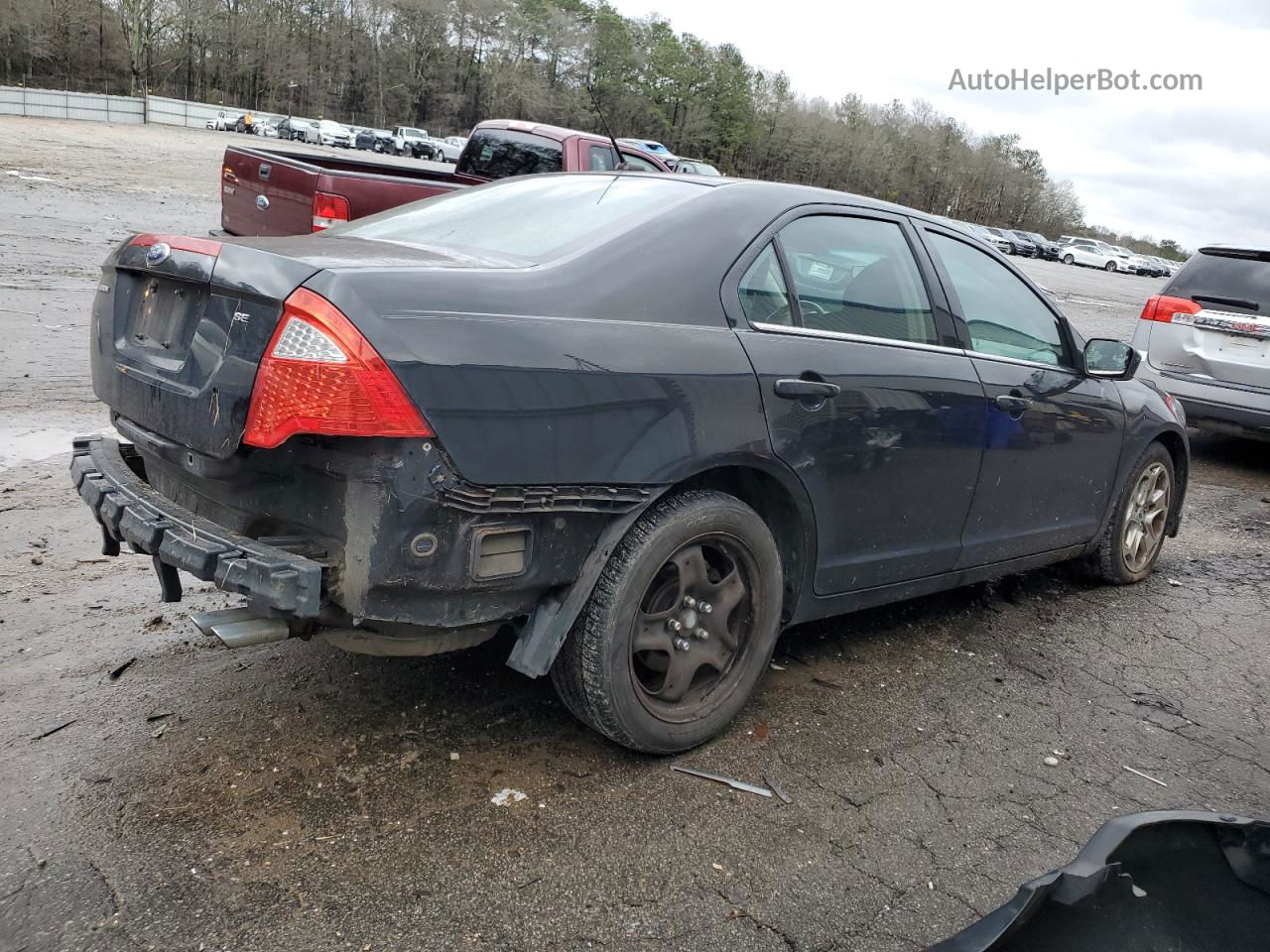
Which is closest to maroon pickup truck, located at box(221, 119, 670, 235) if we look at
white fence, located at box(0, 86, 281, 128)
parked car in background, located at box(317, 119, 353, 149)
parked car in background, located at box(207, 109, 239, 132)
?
white fence, located at box(0, 86, 281, 128)

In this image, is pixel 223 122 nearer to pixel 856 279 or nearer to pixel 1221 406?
pixel 1221 406

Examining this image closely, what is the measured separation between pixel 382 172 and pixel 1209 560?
7.63 metres

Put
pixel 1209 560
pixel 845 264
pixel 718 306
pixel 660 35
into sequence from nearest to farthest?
pixel 718 306, pixel 845 264, pixel 1209 560, pixel 660 35

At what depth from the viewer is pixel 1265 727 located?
3785mm

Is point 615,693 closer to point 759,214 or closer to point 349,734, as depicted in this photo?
point 349,734

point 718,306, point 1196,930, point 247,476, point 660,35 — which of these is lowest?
point 1196,930

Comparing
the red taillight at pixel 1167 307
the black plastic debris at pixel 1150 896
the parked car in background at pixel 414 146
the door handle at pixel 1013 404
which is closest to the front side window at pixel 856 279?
the door handle at pixel 1013 404

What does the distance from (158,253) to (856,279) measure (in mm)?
2226

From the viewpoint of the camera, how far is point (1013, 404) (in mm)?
4008

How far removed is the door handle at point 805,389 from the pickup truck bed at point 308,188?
6.18 m

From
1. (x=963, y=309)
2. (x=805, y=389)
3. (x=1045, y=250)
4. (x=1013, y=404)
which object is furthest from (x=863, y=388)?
(x=1045, y=250)

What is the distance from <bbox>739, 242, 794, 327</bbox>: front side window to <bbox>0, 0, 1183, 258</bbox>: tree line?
91.5 m

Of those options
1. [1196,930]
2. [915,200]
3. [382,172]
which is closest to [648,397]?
[1196,930]

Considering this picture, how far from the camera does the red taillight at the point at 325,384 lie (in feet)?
7.76
